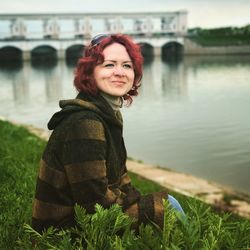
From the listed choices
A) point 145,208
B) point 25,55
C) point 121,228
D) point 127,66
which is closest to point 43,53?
point 25,55

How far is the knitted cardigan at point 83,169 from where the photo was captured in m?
2.24

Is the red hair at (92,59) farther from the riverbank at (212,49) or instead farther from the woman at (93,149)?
the riverbank at (212,49)

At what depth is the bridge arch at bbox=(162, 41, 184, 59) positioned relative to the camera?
88062 millimetres

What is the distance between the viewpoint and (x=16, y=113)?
61.4ft

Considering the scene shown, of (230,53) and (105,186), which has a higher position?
(105,186)

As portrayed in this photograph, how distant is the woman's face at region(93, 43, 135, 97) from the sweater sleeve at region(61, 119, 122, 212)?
1.22 feet

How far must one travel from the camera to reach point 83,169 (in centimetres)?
223

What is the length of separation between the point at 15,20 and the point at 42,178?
85521 mm

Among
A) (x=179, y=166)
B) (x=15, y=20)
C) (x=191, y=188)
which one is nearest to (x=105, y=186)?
(x=191, y=188)

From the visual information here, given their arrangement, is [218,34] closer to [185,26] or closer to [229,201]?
[185,26]

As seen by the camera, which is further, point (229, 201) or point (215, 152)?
point (215, 152)

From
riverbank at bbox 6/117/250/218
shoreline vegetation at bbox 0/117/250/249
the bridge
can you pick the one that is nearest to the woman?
shoreline vegetation at bbox 0/117/250/249

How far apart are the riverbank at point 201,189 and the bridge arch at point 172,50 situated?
8030 cm

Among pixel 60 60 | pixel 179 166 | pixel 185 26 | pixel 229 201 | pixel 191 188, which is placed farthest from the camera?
pixel 185 26
